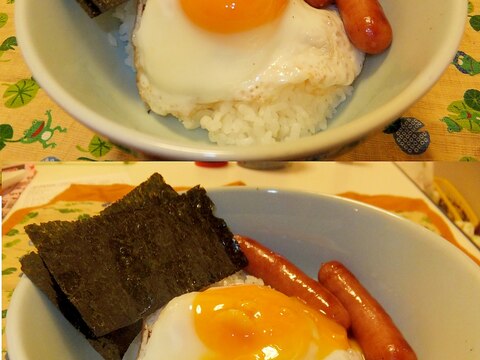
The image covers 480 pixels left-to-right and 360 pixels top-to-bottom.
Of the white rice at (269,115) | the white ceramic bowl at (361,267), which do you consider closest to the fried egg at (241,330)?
the white ceramic bowl at (361,267)

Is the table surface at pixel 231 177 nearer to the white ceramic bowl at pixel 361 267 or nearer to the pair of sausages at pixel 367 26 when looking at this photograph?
the white ceramic bowl at pixel 361 267

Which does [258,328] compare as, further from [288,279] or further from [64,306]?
[64,306]

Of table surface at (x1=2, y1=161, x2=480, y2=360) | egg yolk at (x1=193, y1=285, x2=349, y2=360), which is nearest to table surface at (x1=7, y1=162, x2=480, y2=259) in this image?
table surface at (x1=2, y1=161, x2=480, y2=360)

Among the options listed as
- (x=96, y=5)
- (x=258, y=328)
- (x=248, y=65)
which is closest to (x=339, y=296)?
(x=258, y=328)

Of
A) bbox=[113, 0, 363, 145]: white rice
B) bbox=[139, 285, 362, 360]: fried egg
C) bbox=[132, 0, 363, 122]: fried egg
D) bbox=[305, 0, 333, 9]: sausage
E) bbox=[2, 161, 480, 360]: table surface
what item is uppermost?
bbox=[305, 0, 333, 9]: sausage

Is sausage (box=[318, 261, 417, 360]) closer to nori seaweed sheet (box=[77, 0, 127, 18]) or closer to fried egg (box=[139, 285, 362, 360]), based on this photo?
fried egg (box=[139, 285, 362, 360])
